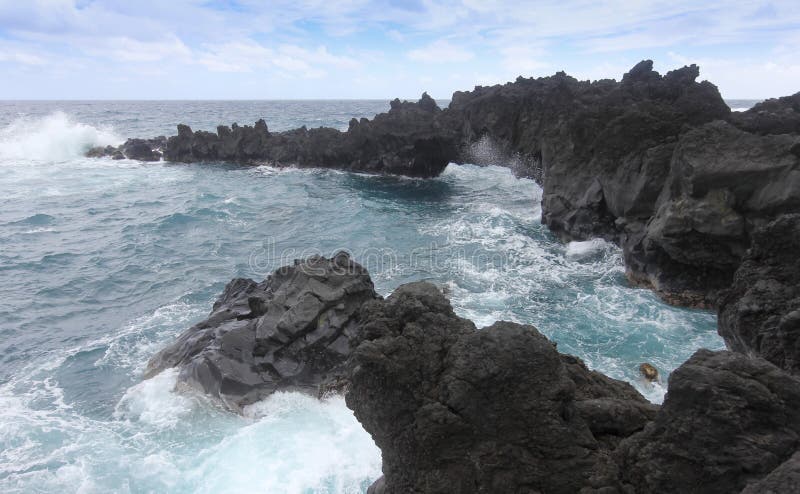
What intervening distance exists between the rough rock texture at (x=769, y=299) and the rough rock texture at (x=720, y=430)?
3.92m

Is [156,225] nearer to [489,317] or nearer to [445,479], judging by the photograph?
[489,317]

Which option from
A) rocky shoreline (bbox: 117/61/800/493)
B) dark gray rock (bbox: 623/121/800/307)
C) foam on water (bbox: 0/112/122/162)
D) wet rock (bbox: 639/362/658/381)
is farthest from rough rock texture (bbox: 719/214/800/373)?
foam on water (bbox: 0/112/122/162)

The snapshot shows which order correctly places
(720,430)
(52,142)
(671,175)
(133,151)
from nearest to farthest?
1. (720,430)
2. (671,175)
3. (133,151)
4. (52,142)

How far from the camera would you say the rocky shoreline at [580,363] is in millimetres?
5633

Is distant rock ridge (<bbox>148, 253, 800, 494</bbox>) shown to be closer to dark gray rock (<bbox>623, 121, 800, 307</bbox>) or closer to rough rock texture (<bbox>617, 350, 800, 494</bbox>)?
rough rock texture (<bbox>617, 350, 800, 494</bbox>)

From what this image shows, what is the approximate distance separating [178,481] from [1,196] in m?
41.5

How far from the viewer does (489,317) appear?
1836 cm

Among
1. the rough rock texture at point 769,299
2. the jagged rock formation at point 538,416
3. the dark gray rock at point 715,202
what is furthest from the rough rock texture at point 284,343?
the dark gray rock at point 715,202

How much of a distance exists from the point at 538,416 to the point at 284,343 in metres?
9.45

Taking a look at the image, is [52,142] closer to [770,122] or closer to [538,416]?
[770,122]

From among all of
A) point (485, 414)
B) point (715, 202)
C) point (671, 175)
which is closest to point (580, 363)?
point (485, 414)

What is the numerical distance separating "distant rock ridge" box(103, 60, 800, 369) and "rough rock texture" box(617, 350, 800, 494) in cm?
388

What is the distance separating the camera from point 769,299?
10188 millimetres

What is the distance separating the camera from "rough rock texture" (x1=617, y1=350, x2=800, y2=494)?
527 cm
